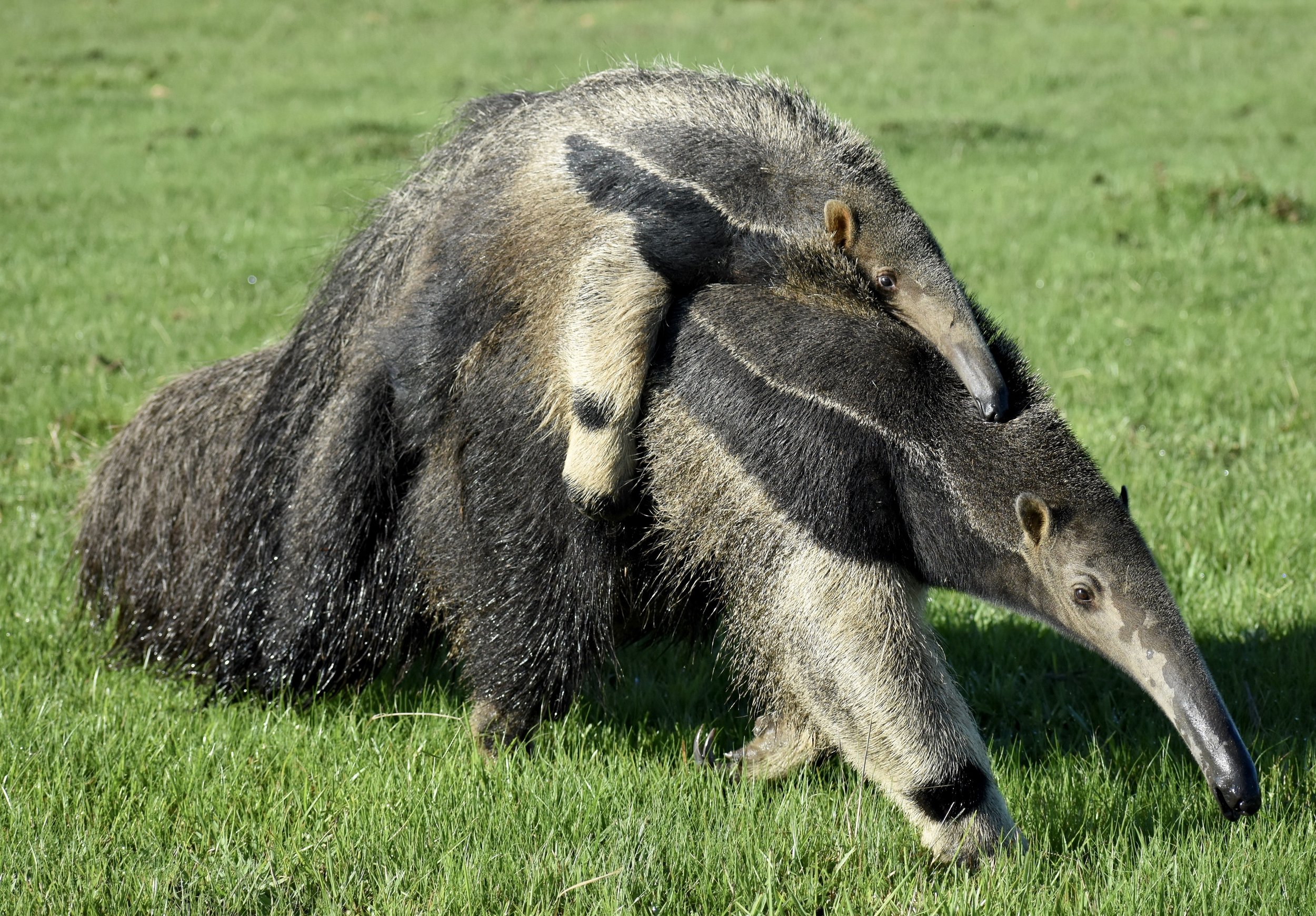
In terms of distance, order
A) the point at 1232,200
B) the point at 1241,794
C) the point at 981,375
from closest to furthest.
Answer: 1. the point at 1241,794
2. the point at 981,375
3. the point at 1232,200

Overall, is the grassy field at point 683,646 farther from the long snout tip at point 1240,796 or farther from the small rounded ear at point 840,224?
the small rounded ear at point 840,224

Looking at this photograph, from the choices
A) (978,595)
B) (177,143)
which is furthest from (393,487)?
(177,143)

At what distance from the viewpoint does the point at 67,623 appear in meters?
4.89

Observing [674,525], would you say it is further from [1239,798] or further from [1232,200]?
[1232,200]

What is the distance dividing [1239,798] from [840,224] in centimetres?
174

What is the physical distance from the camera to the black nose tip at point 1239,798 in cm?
303

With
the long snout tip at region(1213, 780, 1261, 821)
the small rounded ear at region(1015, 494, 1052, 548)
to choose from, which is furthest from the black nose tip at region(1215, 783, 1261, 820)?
the small rounded ear at region(1015, 494, 1052, 548)

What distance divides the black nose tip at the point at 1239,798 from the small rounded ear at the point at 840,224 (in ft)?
5.44

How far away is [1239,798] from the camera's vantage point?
3.04 m

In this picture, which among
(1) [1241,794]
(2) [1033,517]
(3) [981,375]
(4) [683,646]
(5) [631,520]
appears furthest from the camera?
(4) [683,646]

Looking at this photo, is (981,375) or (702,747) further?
(702,747)

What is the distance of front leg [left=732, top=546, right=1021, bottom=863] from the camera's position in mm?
3354

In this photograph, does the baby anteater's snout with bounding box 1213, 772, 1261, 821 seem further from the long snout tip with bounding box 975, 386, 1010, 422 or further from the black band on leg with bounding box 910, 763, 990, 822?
the long snout tip with bounding box 975, 386, 1010, 422

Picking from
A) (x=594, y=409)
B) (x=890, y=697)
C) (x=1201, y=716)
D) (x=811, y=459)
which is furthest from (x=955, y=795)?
(x=594, y=409)
